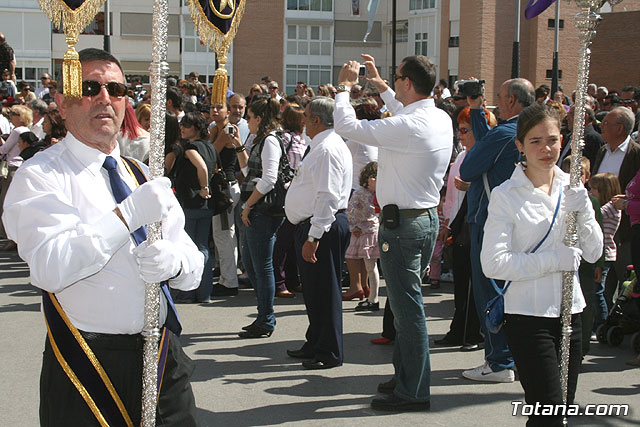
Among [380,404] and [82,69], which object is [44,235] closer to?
[82,69]

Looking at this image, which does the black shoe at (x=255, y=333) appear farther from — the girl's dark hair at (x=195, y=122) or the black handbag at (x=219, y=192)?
the girl's dark hair at (x=195, y=122)

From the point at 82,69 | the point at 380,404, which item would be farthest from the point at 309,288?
the point at 82,69

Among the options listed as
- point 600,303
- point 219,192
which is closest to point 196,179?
point 219,192

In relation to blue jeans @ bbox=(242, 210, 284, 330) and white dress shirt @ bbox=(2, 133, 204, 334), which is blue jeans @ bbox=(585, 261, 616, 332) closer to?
blue jeans @ bbox=(242, 210, 284, 330)

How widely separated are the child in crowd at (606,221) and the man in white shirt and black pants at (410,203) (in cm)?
255

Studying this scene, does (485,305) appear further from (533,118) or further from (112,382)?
(112,382)

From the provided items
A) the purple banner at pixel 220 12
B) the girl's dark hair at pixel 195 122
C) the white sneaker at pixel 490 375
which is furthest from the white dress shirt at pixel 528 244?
the girl's dark hair at pixel 195 122

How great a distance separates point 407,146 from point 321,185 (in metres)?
1.25

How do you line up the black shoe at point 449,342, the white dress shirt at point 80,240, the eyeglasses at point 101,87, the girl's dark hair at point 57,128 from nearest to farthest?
the white dress shirt at point 80,240 < the eyeglasses at point 101,87 < the black shoe at point 449,342 < the girl's dark hair at point 57,128

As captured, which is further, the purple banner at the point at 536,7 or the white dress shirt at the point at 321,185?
the white dress shirt at the point at 321,185

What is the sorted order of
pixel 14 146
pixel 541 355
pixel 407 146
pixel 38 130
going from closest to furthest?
pixel 541 355 → pixel 407 146 → pixel 14 146 → pixel 38 130

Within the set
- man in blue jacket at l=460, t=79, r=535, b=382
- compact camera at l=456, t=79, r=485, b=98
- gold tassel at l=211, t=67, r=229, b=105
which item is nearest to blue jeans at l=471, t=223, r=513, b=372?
man in blue jacket at l=460, t=79, r=535, b=382

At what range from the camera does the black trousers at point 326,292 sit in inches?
246

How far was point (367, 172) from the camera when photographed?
8.66 meters
